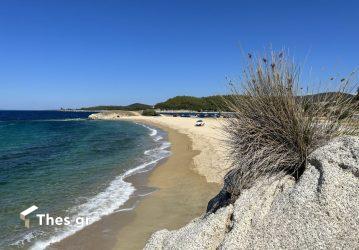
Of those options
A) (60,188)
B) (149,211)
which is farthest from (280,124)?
(60,188)

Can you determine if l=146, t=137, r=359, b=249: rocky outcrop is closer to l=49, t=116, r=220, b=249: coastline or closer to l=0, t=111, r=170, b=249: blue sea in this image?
l=49, t=116, r=220, b=249: coastline

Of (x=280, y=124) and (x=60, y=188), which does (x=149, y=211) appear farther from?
(x=280, y=124)

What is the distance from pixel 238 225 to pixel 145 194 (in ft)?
32.2

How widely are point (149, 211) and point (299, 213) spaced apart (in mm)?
7917

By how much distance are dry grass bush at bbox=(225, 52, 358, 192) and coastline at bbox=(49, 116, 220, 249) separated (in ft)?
14.4

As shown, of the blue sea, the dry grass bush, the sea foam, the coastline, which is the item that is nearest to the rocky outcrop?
the dry grass bush

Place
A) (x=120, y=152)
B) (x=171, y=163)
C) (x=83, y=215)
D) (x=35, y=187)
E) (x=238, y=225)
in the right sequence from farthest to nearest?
1. (x=120, y=152)
2. (x=171, y=163)
3. (x=35, y=187)
4. (x=83, y=215)
5. (x=238, y=225)

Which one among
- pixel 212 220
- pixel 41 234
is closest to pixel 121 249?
pixel 41 234

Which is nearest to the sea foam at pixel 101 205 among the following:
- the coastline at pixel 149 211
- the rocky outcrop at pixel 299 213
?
the coastline at pixel 149 211

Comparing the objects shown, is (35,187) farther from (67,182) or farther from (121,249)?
(121,249)

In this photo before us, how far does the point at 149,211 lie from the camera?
11.7m

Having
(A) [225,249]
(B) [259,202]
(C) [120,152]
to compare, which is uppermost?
(B) [259,202]

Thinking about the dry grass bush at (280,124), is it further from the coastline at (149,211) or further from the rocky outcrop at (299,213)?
the coastline at (149,211)

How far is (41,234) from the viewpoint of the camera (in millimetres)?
9633
